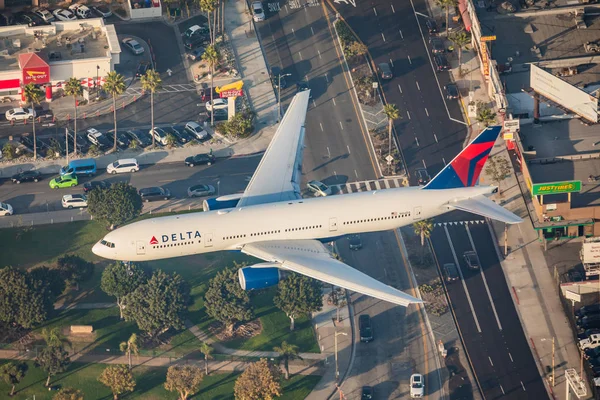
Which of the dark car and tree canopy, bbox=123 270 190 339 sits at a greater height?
tree canopy, bbox=123 270 190 339

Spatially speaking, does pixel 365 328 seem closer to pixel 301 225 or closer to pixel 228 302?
pixel 301 225

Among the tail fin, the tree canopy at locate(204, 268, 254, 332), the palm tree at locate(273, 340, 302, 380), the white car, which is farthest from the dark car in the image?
the tail fin

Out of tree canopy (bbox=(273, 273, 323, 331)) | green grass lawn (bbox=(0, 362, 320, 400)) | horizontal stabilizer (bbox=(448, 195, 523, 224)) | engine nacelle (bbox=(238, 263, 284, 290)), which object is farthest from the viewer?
tree canopy (bbox=(273, 273, 323, 331))

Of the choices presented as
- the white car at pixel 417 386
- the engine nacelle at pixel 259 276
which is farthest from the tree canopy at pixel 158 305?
the white car at pixel 417 386

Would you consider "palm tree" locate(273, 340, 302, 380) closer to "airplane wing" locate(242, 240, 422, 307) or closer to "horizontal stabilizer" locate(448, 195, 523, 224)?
"airplane wing" locate(242, 240, 422, 307)

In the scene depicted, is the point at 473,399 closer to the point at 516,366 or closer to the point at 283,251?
the point at 516,366

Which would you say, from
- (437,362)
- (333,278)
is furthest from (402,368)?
(333,278)

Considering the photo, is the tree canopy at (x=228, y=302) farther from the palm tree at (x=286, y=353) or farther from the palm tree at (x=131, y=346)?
the palm tree at (x=131, y=346)

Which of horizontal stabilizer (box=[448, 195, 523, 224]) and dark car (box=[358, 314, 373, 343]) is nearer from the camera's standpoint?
horizontal stabilizer (box=[448, 195, 523, 224])
